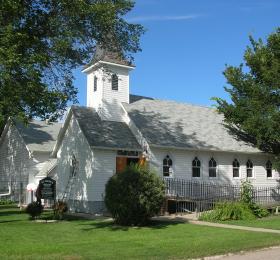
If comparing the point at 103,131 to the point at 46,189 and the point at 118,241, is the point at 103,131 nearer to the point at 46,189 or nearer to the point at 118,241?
the point at 46,189

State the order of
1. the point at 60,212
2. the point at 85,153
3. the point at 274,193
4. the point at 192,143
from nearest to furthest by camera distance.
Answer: the point at 60,212 < the point at 85,153 < the point at 192,143 < the point at 274,193

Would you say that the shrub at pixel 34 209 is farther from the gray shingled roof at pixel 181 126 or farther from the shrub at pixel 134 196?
the gray shingled roof at pixel 181 126

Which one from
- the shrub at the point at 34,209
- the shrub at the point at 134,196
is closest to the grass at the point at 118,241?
the shrub at the point at 134,196

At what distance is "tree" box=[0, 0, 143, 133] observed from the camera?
1675cm

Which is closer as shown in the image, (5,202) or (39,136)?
(5,202)

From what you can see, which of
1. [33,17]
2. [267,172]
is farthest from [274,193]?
[33,17]

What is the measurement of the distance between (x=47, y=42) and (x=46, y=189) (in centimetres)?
696

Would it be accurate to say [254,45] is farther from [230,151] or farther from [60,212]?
[60,212]

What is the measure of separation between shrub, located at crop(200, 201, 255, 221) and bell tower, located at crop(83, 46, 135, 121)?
9.29 m

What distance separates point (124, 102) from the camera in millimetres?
30375

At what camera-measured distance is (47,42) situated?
20.0m

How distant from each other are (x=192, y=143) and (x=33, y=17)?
1300 centimetres

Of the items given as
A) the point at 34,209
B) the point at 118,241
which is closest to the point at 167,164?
the point at 34,209

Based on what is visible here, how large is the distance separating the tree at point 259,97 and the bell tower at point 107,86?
637 centimetres
